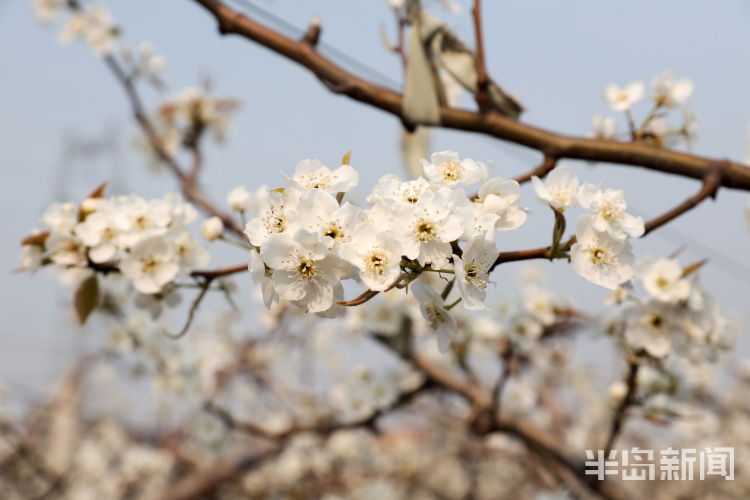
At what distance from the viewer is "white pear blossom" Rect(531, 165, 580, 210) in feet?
2.03

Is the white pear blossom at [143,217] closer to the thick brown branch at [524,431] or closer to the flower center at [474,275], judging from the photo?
the flower center at [474,275]

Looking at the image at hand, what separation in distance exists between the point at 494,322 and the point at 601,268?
160 centimetres

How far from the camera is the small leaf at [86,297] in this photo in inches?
37.1

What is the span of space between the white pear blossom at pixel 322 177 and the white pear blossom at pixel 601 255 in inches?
8.9

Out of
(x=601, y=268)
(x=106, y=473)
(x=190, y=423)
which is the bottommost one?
(x=106, y=473)

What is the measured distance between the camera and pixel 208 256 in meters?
0.91

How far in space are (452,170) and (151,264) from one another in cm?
51

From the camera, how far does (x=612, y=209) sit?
60cm

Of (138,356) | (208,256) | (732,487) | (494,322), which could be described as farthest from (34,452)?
(732,487)

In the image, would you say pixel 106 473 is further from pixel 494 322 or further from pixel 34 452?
pixel 494 322

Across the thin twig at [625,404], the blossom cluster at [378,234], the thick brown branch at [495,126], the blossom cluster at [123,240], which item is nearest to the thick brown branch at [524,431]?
the thin twig at [625,404]

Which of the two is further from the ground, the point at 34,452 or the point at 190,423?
the point at 190,423

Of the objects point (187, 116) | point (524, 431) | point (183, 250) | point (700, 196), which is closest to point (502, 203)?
point (700, 196)

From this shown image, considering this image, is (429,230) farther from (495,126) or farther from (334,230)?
(495,126)
